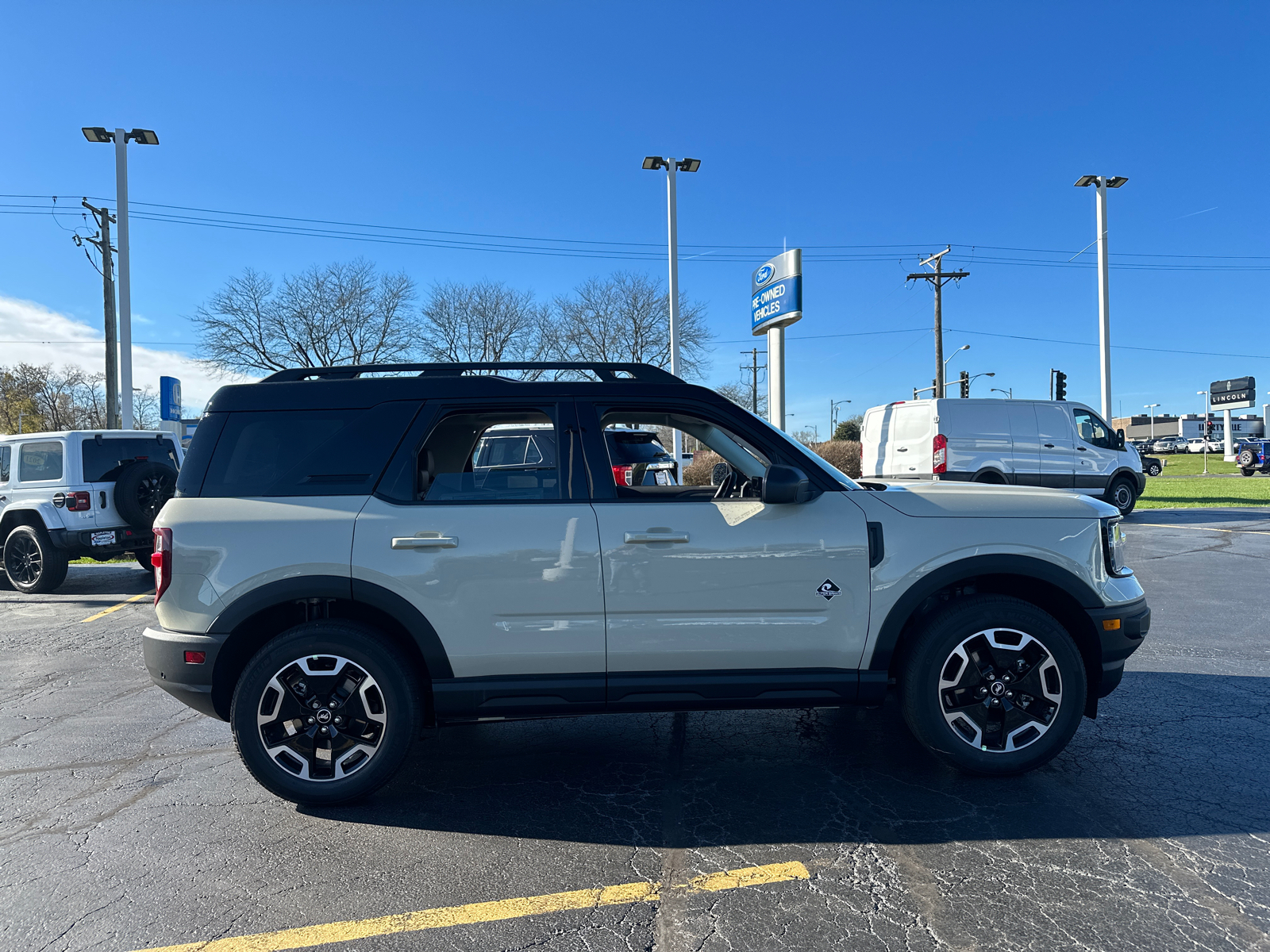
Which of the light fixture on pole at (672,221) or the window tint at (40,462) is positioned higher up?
the light fixture on pole at (672,221)

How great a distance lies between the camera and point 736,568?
346cm

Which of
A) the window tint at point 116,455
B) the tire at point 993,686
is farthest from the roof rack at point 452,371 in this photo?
Answer: the window tint at point 116,455

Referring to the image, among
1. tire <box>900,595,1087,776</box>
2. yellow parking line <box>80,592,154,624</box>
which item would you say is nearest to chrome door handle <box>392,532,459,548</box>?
tire <box>900,595,1087,776</box>

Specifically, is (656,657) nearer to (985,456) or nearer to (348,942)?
(348,942)

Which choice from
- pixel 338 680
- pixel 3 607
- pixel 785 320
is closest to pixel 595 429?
pixel 338 680

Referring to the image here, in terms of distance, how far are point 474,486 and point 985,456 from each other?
14.1 m

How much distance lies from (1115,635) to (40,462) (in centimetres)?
1194

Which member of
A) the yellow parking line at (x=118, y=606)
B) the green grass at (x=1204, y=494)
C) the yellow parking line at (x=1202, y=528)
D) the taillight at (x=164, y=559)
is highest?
the taillight at (x=164, y=559)

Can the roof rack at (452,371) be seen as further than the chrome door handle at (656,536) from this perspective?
Yes

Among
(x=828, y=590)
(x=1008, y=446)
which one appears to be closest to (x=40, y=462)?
(x=828, y=590)

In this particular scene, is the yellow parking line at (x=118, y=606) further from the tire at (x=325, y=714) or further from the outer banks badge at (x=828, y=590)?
the outer banks badge at (x=828, y=590)

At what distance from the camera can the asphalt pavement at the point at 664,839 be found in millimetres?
2557

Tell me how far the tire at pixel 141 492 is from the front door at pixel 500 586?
840 cm

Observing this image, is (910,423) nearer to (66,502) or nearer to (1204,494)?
(1204,494)
